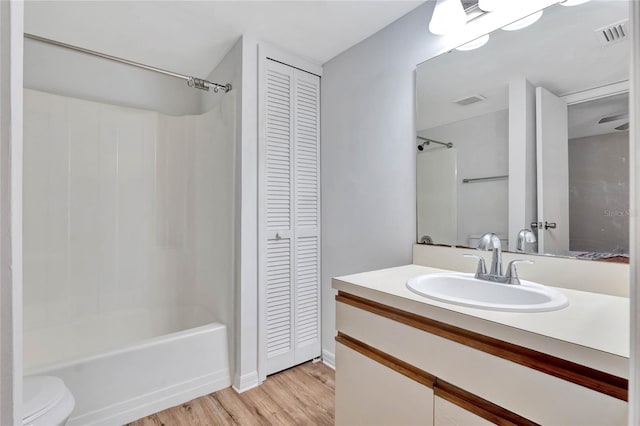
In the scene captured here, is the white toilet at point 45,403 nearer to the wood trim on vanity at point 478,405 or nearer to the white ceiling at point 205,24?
the wood trim on vanity at point 478,405

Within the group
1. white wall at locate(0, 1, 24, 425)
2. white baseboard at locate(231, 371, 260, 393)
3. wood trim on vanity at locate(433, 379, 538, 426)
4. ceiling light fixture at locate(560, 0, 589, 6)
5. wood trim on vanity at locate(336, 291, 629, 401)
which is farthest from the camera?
white baseboard at locate(231, 371, 260, 393)

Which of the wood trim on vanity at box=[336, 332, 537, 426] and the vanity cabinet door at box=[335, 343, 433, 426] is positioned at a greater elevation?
the wood trim on vanity at box=[336, 332, 537, 426]

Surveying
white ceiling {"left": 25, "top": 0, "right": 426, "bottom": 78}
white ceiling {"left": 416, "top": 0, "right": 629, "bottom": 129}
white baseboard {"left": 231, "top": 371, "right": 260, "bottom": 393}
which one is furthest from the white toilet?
white ceiling {"left": 416, "top": 0, "right": 629, "bottom": 129}

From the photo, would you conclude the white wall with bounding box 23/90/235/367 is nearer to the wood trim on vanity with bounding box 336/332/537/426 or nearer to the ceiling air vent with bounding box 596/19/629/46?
the wood trim on vanity with bounding box 336/332/537/426

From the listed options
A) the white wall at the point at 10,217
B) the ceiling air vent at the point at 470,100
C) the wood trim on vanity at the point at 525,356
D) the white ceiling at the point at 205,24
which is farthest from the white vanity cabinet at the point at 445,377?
the white ceiling at the point at 205,24

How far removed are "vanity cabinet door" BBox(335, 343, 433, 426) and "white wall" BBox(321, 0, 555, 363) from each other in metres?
0.71

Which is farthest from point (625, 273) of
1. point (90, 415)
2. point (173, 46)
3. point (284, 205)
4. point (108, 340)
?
point (108, 340)

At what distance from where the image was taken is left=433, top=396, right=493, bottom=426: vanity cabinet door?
33.9 inches

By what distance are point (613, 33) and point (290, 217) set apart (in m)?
1.78

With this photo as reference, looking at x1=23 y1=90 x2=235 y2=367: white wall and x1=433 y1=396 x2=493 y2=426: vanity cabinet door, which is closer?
x1=433 y1=396 x2=493 y2=426: vanity cabinet door

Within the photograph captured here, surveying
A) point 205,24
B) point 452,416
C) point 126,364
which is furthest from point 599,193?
point 126,364

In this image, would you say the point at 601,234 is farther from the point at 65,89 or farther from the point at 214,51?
the point at 65,89

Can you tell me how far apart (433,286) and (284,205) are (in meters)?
1.15

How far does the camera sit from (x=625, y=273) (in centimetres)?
104
